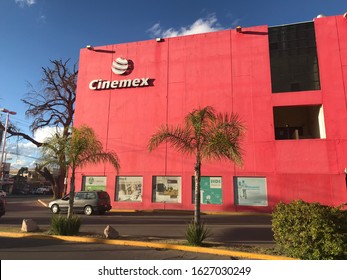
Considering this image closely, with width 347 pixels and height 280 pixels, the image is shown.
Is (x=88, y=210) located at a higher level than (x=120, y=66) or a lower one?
lower

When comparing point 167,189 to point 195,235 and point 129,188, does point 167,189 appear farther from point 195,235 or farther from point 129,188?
point 195,235

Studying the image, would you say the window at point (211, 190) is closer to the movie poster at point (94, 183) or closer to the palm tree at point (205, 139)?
the movie poster at point (94, 183)

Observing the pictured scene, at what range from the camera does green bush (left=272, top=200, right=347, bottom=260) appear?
6.73m

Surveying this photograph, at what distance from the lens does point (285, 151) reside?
2089cm

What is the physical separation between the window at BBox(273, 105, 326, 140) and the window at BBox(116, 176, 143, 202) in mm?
12642

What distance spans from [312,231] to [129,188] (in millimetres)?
18399

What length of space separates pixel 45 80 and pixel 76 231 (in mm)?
29992

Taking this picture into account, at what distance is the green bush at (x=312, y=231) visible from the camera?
673cm

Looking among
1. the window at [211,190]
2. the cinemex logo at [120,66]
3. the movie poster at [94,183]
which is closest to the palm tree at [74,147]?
the window at [211,190]

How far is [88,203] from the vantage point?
1997cm

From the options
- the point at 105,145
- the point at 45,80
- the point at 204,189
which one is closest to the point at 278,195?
the point at 204,189

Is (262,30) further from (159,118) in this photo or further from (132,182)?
(132,182)

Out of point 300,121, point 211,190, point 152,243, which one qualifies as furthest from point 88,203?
point 300,121

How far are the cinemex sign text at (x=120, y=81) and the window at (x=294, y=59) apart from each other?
1052 centimetres
